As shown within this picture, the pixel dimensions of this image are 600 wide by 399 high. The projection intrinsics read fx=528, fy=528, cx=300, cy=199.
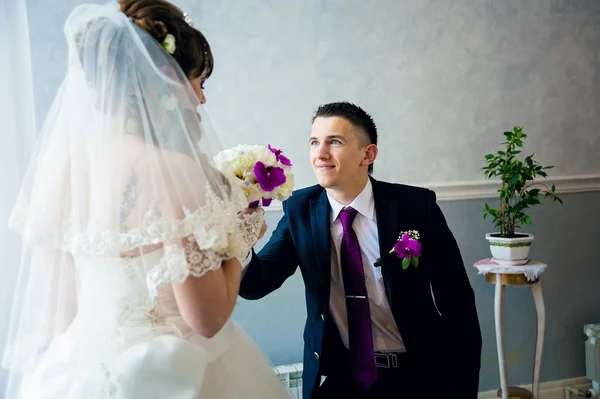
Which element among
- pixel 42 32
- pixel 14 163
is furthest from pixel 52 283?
pixel 42 32

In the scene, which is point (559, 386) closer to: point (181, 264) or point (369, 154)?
point (369, 154)

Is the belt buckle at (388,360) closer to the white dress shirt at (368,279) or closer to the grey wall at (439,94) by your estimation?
the white dress shirt at (368,279)

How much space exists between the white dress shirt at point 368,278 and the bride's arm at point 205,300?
95 centimetres

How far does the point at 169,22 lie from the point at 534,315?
2898 mm

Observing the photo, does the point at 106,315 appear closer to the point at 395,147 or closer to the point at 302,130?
the point at 302,130

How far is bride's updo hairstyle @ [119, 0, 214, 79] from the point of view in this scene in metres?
1.15

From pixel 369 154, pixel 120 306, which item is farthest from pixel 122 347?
pixel 369 154

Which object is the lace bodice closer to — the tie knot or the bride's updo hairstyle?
the bride's updo hairstyle

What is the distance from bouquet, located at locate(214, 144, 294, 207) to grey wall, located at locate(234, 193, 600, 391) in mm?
1783

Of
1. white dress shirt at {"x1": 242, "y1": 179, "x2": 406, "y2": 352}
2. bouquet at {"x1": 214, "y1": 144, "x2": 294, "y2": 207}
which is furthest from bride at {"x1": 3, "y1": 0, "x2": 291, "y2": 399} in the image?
white dress shirt at {"x1": 242, "y1": 179, "x2": 406, "y2": 352}

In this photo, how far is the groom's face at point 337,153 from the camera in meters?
2.05

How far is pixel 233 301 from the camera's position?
1169 millimetres

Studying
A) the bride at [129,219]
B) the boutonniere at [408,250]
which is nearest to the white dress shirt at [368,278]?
the boutonniere at [408,250]

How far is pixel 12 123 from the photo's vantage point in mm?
2205
